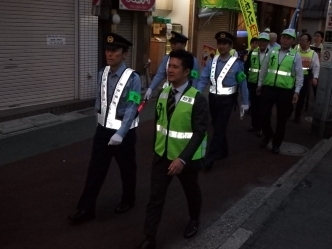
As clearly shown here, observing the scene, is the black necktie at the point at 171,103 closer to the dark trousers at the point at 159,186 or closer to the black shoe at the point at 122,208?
the dark trousers at the point at 159,186

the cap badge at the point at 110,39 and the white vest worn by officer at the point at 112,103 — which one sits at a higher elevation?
the cap badge at the point at 110,39

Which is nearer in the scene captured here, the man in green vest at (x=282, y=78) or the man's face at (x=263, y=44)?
the man in green vest at (x=282, y=78)

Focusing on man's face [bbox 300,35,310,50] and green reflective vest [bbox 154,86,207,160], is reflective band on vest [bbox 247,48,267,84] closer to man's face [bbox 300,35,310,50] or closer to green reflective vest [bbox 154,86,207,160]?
man's face [bbox 300,35,310,50]

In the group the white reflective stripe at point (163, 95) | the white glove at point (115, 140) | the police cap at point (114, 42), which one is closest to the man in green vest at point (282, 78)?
the police cap at point (114, 42)

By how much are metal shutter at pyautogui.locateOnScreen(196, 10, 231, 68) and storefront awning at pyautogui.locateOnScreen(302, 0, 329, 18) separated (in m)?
10.0

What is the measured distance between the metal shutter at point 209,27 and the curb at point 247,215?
9624mm

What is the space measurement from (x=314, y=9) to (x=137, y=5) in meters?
17.2

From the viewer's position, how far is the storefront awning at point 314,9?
25.8m

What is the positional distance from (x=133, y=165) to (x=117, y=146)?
324 mm

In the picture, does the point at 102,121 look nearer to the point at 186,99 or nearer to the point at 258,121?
the point at 186,99

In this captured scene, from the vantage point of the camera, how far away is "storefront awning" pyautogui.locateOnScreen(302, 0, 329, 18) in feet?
84.5

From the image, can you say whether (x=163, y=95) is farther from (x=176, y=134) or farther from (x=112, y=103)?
(x=112, y=103)

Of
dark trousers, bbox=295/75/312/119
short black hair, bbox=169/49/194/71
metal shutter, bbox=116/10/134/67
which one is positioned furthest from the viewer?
metal shutter, bbox=116/10/134/67

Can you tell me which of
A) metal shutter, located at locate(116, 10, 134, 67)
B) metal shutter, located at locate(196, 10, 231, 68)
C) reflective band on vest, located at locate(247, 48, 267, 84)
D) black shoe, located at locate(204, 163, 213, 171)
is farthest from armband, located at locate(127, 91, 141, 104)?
metal shutter, located at locate(196, 10, 231, 68)
